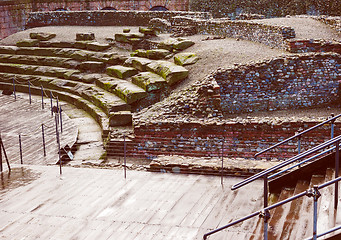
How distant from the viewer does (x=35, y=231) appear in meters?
6.61

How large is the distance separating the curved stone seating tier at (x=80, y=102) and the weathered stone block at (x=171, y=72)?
88.1 inches

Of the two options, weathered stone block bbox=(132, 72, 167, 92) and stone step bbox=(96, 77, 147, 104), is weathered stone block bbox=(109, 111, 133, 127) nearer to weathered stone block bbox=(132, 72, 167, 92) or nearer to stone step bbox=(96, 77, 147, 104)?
stone step bbox=(96, 77, 147, 104)

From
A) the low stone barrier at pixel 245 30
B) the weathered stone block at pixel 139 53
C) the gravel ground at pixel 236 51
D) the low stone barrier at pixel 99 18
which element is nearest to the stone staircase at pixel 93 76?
the weathered stone block at pixel 139 53

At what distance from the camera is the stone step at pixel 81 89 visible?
1395cm

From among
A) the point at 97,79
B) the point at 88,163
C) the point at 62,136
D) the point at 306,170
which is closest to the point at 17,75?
the point at 97,79

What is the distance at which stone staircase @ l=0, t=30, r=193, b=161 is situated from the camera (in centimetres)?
1398

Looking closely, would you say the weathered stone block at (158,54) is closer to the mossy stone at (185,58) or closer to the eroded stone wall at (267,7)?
the mossy stone at (185,58)

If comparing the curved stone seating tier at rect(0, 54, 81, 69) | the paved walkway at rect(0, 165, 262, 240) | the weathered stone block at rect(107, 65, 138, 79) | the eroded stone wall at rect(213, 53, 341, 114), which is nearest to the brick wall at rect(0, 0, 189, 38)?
the curved stone seating tier at rect(0, 54, 81, 69)

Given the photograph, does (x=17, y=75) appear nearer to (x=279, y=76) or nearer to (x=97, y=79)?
(x=97, y=79)

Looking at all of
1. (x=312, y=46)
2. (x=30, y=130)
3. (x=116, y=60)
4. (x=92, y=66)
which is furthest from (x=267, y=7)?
(x=30, y=130)

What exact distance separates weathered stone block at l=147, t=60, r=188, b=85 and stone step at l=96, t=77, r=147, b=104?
87 cm

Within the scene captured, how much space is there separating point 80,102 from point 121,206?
946 cm

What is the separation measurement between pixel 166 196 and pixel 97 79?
10313 mm

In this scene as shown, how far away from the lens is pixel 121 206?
7.17 m
